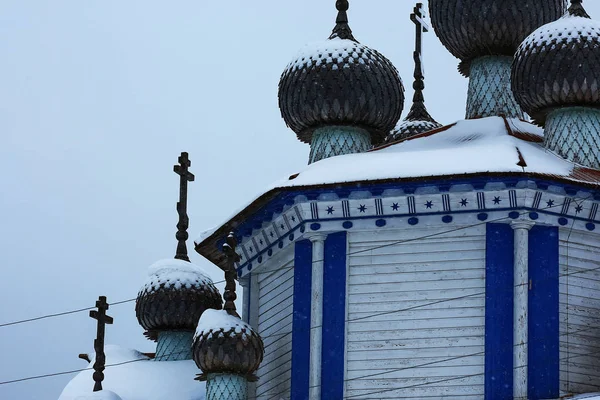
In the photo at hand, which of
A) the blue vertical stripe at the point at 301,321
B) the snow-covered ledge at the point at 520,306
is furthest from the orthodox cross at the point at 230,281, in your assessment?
the snow-covered ledge at the point at 520,306

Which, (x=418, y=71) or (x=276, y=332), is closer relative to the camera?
(x=276, y=332)

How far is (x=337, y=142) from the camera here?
803 inches

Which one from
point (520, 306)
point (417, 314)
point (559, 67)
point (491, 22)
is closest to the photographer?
point (520, 306)

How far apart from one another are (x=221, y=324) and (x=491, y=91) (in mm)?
4618

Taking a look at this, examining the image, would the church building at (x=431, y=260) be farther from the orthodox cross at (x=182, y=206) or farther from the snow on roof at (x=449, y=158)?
the orthodox cross at (x=182, y=206)

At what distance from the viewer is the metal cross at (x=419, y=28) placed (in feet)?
75.3

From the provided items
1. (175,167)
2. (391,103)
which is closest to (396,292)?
(391,103)

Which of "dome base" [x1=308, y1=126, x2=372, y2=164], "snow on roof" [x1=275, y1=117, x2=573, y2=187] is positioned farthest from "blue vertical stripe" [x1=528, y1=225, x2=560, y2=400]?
"dome base" [x1=308, y1=126, x2=372, y2=164]

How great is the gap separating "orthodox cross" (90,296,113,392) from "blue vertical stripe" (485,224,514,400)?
4.22 m

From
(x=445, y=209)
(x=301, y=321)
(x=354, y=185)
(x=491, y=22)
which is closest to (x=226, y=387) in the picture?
(x=301, y=321)

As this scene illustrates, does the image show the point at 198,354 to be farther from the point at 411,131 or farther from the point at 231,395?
the point at 411,131

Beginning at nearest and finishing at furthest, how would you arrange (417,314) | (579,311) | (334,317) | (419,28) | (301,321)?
(579,311)
(417,314)
(334,317)
(301,321)
(419,28)

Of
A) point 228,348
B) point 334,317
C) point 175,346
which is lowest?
point 228,348

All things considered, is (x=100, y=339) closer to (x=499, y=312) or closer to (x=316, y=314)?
(x=316, y=314)
